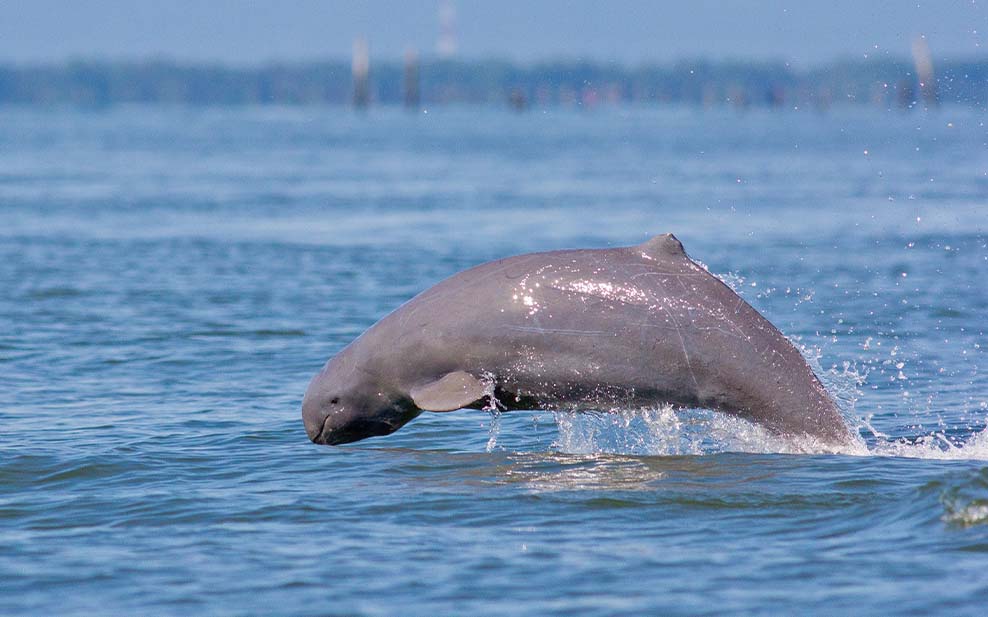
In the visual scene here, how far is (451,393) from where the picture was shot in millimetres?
12156

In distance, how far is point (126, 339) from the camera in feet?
67.7

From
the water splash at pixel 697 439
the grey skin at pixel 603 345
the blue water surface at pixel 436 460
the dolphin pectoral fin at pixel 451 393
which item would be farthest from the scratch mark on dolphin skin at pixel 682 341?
the dolphin pectoral fin at pixel 451 393

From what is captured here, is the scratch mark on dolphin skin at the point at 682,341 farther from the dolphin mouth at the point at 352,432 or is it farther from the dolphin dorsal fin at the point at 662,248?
the dolphin mouth at the point at 352,432

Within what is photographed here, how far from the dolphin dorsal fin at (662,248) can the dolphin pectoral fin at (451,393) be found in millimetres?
1752

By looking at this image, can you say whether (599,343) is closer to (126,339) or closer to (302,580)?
(302,580)

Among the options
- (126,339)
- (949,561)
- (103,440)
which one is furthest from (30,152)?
(949,561)

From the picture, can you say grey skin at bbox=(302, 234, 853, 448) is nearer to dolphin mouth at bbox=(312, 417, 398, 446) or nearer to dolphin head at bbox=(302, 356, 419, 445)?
dolphin head at bbox=(302, 356, 419, 445)

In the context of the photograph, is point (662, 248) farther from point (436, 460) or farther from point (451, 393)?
point (436, 460)

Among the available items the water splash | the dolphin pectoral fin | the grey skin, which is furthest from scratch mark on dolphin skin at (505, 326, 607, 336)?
the water splash

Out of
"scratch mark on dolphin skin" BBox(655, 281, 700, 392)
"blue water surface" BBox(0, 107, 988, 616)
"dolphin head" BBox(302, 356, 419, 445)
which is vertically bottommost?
A: "blue water surface" BBox(0, 107, 988, 616)

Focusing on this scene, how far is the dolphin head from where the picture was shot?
519 inches

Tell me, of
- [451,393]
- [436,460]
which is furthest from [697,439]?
[451,393]

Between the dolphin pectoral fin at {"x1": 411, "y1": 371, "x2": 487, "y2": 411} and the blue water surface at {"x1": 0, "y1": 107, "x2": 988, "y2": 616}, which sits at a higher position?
the dolphin pectoral fin at {"x1": 411, "y1": 371, "x2": 487, "y2": 411}

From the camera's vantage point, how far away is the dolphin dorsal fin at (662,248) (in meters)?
12.6
